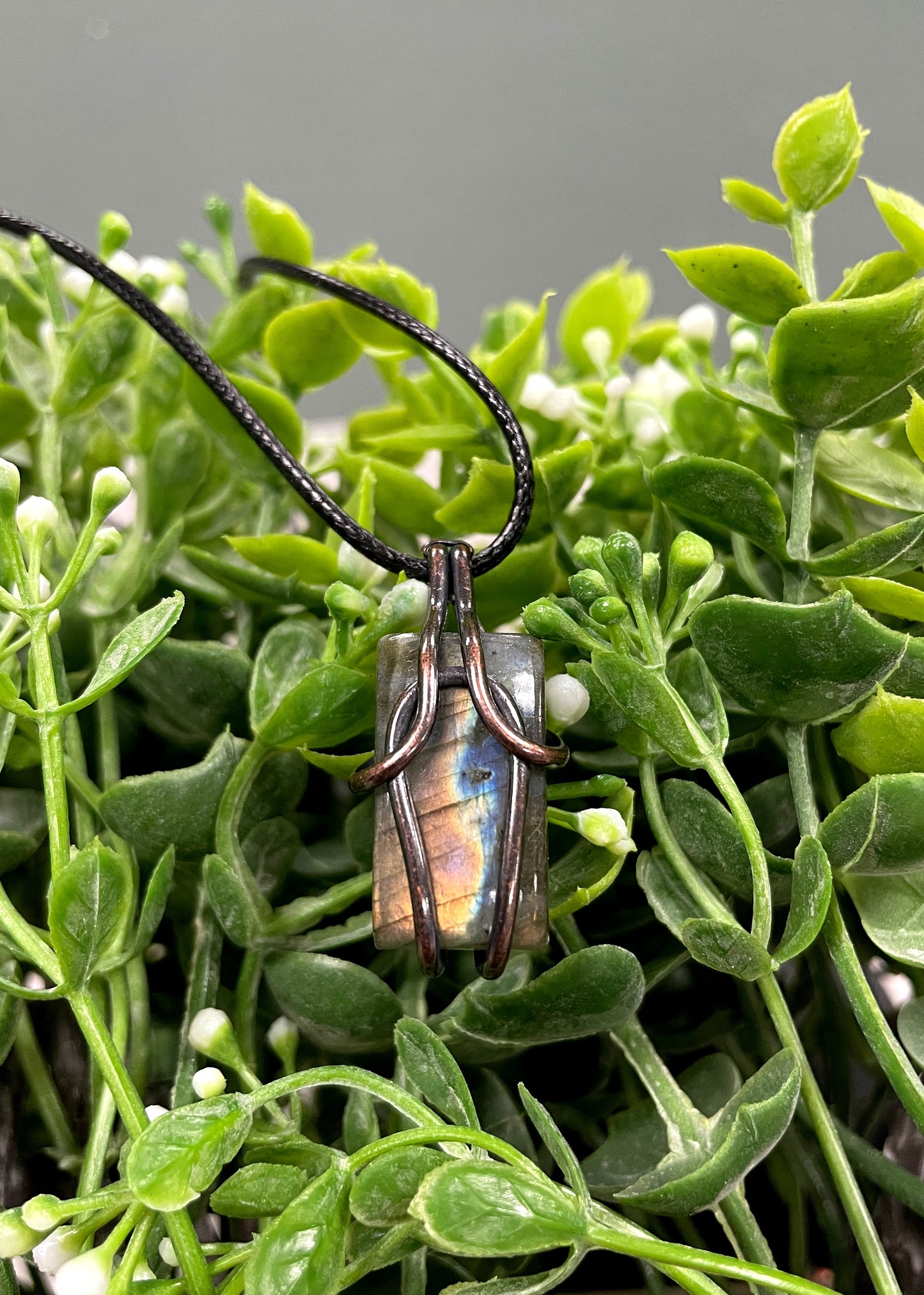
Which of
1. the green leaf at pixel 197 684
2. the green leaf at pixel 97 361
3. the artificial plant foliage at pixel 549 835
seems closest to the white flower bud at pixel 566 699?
the artificial plant foliage at pixel 549 835

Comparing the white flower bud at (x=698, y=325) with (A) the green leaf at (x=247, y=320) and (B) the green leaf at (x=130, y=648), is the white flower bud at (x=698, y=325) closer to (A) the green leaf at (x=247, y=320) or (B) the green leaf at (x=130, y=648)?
(A) the green leaf at (x=247, y=320)

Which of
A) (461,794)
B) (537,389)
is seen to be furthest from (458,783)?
(537,389)

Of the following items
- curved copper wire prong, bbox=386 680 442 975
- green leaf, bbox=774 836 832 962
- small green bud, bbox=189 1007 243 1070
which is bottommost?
small green bud, bbox=189 1007 243 1070

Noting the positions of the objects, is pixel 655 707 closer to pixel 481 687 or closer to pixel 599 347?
pixel 481 687

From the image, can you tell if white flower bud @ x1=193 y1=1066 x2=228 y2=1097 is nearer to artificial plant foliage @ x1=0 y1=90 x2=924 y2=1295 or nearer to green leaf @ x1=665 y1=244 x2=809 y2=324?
artificial plant foliage @ x1=0 y1=90 x2=924 y2=1295

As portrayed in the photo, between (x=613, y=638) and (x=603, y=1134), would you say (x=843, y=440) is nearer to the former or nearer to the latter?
(x=613, y=638)

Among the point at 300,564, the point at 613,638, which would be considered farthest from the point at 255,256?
the point at 613,638

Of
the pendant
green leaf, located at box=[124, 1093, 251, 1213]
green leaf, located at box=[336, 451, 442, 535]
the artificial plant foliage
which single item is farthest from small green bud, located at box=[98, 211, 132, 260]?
green leaf, located at box=[124, 1093, 251, 1213]
